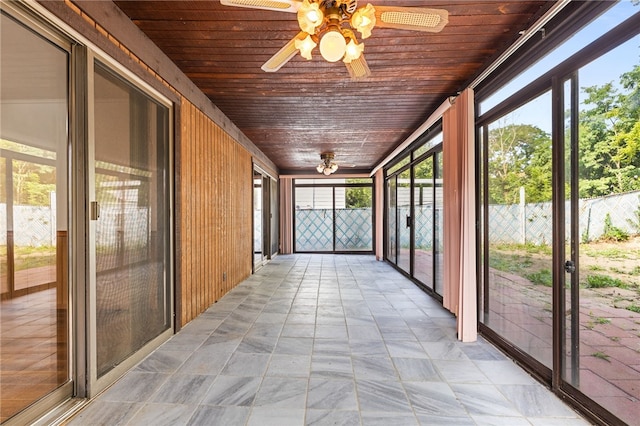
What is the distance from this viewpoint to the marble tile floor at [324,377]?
1729 millimetres

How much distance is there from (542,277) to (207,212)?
3.48 metres

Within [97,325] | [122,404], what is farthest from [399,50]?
[122,404]

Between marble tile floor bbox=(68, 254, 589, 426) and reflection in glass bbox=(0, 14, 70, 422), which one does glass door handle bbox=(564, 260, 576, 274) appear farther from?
reflection in glass bbox=(0, 14, 70, 422)

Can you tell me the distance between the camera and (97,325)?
1.93m

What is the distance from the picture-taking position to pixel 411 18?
163 centimetres

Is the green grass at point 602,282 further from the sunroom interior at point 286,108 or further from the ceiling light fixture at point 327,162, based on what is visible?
the ceiling light fixture at point 327,162

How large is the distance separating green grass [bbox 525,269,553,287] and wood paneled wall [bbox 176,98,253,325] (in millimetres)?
3145

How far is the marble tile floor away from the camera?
5.67ft

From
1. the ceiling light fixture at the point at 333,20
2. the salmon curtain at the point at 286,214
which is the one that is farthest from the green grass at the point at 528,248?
the salmon curtain at the point at 286,214

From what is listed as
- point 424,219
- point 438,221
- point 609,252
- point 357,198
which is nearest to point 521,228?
point 609,252

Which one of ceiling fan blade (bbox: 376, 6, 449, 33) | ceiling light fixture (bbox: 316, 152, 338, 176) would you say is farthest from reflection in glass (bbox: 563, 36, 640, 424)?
ceiling light fixture (bbox: 316, 152, 338, 176)

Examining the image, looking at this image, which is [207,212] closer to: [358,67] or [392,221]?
[358,67]

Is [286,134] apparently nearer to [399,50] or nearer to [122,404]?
[399,50]

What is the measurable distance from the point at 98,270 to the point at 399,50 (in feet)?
9.24
